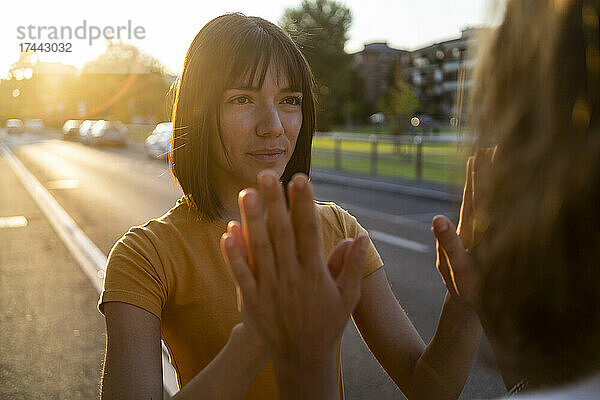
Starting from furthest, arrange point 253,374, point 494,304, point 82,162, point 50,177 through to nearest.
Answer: point 82,162 → point 50,177 → point 253,374 → point 494,304

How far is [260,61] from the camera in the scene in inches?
61.5

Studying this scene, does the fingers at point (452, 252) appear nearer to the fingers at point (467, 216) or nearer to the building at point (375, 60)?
the fingers at point (467, 216)

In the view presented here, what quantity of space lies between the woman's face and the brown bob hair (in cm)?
2

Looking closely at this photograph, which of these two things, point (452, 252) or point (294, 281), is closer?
point (294, 281)

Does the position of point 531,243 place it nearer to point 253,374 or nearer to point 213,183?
point 253,374

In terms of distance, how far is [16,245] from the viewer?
29.6 ft

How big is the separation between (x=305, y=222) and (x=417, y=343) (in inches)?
33.5

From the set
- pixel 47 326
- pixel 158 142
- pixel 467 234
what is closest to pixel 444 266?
pixel 467 234

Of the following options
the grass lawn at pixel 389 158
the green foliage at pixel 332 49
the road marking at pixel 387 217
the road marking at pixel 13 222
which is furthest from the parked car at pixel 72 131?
the road marking at pixel 387 217

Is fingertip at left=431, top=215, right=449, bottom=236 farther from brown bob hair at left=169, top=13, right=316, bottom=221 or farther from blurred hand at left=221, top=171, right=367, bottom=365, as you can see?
brown bob hair at left=169, top=13, right=316, bottom=221

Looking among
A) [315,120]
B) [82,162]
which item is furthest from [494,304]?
[82,162]

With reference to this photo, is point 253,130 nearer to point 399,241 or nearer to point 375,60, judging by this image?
point 399,241

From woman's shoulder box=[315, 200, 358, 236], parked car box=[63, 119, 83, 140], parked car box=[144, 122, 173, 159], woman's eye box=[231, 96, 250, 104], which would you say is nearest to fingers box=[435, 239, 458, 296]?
woman's shoulder box=[315, 200, 358, 236]

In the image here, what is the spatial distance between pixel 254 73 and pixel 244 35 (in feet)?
0.30
